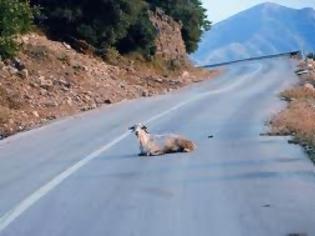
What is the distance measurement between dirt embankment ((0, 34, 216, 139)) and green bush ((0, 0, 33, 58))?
1.80 meters

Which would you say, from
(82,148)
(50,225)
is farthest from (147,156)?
(50,225)

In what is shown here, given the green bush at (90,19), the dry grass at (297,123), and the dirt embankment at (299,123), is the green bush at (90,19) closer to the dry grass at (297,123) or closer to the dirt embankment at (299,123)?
the dirt embankment at (299,123)

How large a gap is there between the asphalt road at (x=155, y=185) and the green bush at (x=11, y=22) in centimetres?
357

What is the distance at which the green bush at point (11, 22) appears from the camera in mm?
21562

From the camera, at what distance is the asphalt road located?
827cm

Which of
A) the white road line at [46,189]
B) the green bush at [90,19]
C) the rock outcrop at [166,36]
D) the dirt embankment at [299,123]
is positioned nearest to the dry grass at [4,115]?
the white road line at [46,189]

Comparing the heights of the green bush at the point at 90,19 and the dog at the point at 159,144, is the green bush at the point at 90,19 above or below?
above

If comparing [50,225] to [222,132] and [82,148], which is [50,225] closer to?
[82,148]

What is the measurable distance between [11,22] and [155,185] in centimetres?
1220

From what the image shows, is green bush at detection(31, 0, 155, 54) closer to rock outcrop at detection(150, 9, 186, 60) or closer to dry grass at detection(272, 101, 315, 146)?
rock outcrop at detection(150, 9, 186, 60)

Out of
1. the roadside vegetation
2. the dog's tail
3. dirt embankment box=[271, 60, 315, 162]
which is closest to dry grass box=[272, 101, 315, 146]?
dirt embankment box=[271, 60, 315, 162]

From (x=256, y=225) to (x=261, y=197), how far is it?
1.55m

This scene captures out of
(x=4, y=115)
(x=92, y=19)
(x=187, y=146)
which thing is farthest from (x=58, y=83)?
(x=187, y=146)

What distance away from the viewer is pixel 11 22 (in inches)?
859
